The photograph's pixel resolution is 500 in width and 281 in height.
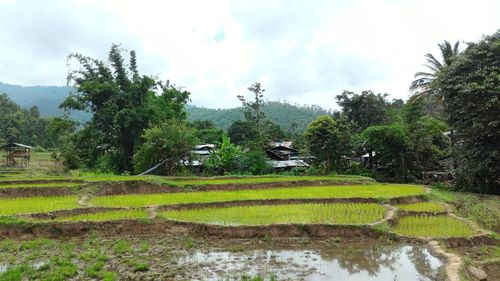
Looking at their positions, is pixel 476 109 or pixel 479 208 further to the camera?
pixel 476 109

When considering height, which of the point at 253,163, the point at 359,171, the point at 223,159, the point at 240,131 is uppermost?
the point at 240,131

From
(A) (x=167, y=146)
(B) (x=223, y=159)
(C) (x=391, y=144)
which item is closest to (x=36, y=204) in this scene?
(A) (x=167, y=146)

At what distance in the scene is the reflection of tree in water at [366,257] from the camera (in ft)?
25.3

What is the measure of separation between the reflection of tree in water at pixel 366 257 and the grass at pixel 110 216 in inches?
213

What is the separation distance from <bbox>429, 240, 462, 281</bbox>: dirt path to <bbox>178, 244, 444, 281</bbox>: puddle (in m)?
0.16

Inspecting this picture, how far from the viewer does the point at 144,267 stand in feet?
24.1

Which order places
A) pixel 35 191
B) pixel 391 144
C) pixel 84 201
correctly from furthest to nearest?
pixel 391 144, pixel 35 191, pixel 84 201

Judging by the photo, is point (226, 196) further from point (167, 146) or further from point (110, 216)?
point (167, 146)

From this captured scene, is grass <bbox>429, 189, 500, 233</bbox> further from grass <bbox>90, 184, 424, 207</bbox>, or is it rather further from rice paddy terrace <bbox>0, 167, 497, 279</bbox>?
grass <bbox>90, 184, 424, 207</bbox>

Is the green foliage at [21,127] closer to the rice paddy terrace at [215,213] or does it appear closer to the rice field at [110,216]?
the rice paddy terrace at [215,213]

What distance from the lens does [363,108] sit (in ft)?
111

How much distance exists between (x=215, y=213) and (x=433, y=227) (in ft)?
19.9

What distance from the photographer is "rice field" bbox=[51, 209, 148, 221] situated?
35.3ft

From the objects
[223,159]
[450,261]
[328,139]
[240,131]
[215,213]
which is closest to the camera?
[450,261]
